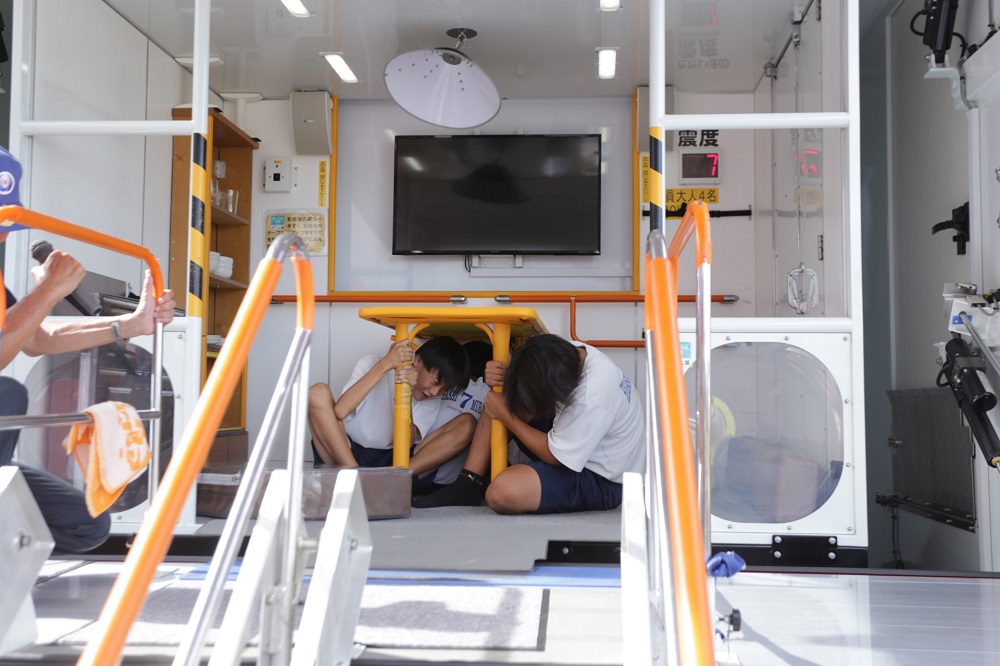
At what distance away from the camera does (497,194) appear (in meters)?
5.84

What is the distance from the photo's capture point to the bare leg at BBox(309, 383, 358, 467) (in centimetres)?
391

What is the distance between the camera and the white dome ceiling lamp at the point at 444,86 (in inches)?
191

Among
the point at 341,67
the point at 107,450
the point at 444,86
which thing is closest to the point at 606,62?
the point at 444,86

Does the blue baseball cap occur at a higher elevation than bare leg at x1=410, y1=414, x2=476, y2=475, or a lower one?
higher

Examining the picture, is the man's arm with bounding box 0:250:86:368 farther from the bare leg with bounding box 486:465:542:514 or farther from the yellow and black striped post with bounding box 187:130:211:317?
the bare leg with bounding box 486:465:542:514

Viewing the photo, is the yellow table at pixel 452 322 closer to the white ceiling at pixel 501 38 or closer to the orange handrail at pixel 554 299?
the orange handrail at pixel 554 299

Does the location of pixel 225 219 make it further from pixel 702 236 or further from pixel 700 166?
pixel 702 236

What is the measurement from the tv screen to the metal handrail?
304cm

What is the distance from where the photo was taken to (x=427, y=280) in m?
5.91

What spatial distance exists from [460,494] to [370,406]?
0.59m

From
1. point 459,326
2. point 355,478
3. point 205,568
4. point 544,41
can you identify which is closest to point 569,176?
point 544,41

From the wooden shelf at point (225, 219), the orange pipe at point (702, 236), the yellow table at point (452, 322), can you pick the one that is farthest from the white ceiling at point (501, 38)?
the orange pipe at point (702, 236)

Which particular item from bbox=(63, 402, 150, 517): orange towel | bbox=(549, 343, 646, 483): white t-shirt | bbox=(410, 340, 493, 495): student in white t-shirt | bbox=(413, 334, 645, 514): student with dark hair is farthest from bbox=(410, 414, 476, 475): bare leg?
bbox=(63, 402, 150, 517): orange towel

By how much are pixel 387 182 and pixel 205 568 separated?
359cm
